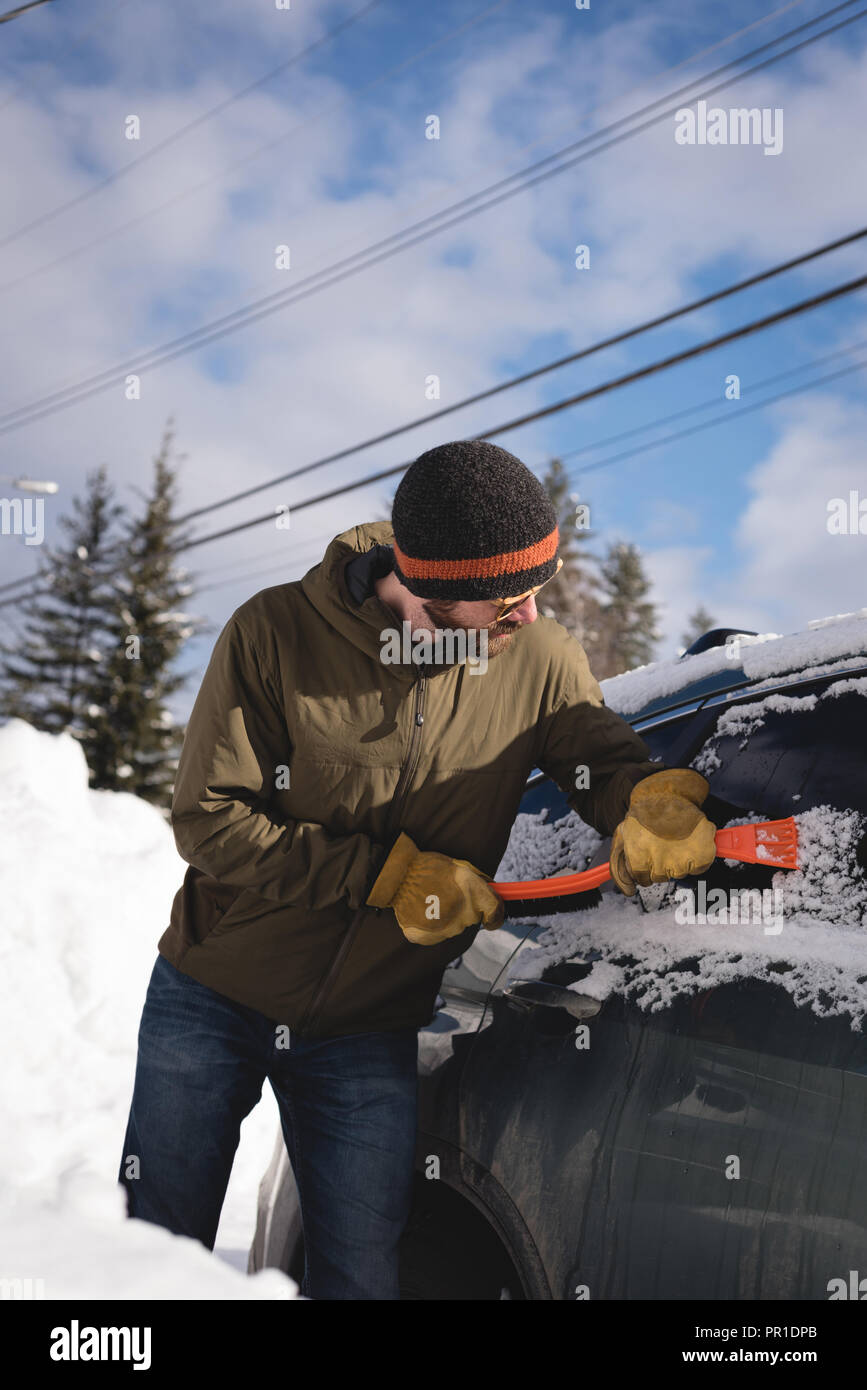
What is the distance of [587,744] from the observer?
6.59 feet


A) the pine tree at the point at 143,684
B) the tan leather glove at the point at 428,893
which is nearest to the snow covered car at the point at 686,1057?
the tan leather glove at the point at 428,893

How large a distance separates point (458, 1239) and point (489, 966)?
51cm

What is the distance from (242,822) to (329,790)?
167mm

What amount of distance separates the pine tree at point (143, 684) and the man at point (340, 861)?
924 inches

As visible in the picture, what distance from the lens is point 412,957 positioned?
191 centimetres

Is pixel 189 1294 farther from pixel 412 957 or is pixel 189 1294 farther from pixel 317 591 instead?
pixel 317 591

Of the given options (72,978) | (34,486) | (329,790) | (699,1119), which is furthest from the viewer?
(34,486)

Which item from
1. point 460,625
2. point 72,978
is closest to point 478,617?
point 460,625

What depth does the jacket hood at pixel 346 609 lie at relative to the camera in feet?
5.99

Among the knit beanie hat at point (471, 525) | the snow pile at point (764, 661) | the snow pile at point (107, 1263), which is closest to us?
the snow pile at point (107, 1263)

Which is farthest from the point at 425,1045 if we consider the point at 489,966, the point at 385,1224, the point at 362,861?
the point at 362,861

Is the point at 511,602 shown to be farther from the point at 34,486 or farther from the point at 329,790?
the point at 34,486
